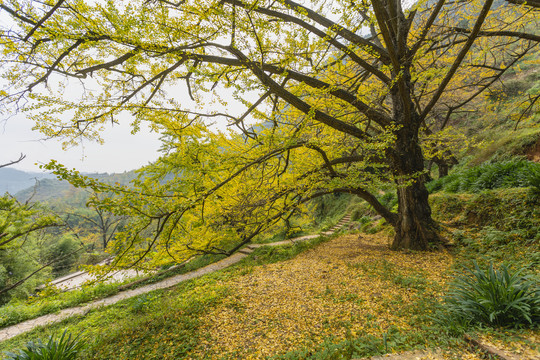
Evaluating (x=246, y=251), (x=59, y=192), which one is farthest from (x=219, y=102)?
(x=59, y=192)

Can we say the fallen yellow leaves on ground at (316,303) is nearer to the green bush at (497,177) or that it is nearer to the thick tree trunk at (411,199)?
the thick tree trunk at (411,199)

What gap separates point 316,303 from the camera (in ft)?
11.2

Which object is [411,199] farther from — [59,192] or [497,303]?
[59,192]

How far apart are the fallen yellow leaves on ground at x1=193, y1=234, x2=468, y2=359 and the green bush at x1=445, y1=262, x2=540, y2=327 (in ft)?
1.86

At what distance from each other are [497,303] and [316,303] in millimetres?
2092

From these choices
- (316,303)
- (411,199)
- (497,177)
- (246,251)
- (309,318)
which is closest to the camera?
(309,318)

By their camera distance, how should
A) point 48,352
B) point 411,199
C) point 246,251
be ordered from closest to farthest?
point 48,352
point 411,199
point 246,251

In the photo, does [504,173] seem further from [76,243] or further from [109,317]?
[76,243]

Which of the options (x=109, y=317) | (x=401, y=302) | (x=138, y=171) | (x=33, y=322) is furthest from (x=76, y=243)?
(x=401, y=302)

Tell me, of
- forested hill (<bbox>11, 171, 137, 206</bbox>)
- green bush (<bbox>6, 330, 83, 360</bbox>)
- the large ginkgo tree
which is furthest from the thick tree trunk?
forested hill (<bbox>11, 171, 137, 206</bbox>)

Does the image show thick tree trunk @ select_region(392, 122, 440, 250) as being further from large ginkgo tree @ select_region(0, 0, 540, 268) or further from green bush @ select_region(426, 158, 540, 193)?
green bush @ select_region(426, 158, 540, 193)

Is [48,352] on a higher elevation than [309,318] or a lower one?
higher

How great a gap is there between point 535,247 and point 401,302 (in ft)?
8.48

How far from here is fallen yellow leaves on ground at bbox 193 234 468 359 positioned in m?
2.67
